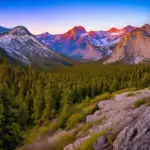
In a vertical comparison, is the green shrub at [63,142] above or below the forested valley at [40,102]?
above

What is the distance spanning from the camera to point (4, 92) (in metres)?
34.3

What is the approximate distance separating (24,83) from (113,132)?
91545 mm

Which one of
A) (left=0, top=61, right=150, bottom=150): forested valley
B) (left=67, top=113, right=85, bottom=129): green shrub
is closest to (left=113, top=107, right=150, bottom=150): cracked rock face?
(left=67, top=113, right=85, bottom=129): green shrub

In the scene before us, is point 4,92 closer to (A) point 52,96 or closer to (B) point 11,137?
(B) point 11,137

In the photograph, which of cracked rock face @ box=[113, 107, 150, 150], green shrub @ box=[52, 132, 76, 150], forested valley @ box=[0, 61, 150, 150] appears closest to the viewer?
cracked rock face @ box=[113, 107, 150, 150]

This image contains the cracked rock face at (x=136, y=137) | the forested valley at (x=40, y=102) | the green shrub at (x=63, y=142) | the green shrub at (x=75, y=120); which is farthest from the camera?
the forested valley at (x=40, y=102)

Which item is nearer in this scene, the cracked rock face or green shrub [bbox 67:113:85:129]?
the cracked rock face

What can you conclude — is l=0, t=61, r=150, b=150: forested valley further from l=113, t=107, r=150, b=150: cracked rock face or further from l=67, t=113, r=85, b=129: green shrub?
l=113, t=107, r=150, b=150: cracked rock face

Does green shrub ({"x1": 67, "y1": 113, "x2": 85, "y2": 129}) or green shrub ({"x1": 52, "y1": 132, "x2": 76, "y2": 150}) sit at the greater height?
green shrub ({"x1": 52, "y1": 132, "x2": 76, "y2": 150})

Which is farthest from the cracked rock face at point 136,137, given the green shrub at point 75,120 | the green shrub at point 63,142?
the green shrub at point 75,120

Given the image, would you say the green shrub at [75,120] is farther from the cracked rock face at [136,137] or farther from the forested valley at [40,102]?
the cracked rock face at [136,137]

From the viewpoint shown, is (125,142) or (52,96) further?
(52,96)

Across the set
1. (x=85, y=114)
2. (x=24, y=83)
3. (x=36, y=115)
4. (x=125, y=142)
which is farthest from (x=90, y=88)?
(x=125, y=142)

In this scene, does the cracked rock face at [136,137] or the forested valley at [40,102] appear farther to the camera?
the forested valley at [40,102]
